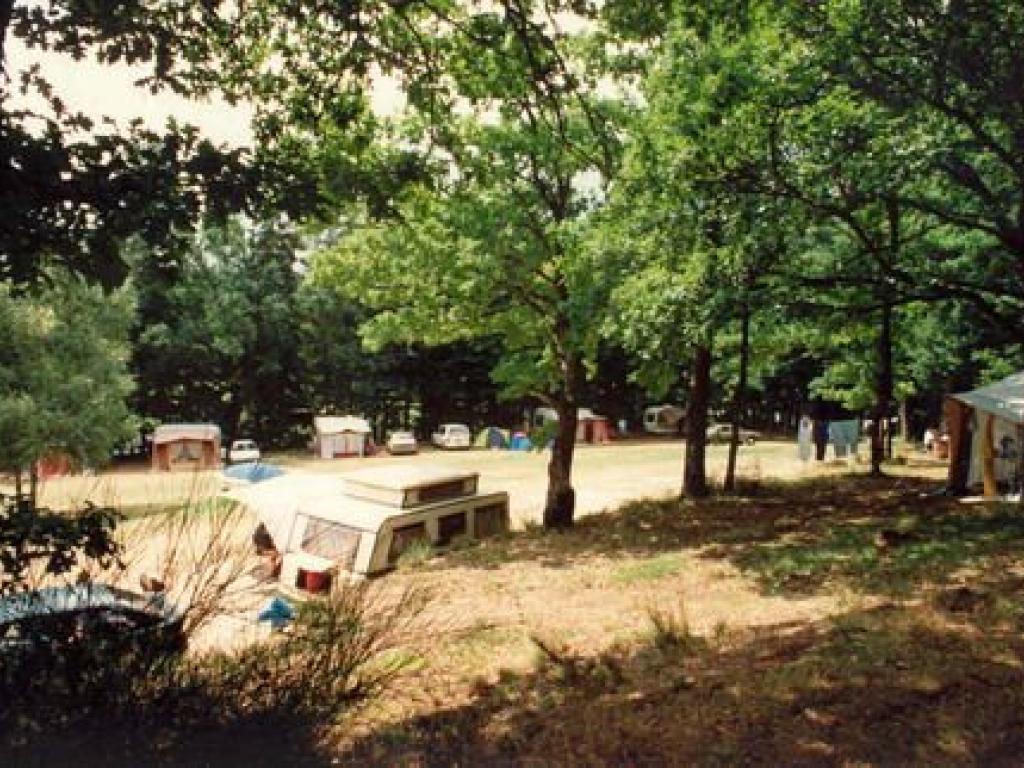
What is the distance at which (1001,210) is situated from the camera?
12.6 metres

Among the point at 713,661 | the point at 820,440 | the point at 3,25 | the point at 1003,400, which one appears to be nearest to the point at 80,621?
the point at 3,25

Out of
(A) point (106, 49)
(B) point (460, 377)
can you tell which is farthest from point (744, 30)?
(B) point (460, 377)

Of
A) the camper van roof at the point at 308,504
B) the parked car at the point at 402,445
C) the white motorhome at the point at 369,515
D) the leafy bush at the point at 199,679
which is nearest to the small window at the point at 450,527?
the white motorhome at the point at 369,515

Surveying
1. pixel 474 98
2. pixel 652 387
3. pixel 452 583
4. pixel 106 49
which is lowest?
pixel 452 583

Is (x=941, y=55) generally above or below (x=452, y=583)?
above

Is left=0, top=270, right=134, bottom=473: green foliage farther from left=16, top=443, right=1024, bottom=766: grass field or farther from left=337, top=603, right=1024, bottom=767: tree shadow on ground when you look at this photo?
left=337, top=603, right=1024, bottom=767: tree shadow on ground

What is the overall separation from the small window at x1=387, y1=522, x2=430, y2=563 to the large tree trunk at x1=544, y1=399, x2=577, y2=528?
370cm

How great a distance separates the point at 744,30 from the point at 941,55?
322cm

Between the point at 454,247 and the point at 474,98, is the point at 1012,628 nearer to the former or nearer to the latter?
the point at 474,98

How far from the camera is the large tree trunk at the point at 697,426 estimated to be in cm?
2088

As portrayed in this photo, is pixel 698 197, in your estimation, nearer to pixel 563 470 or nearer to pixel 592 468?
pixel 563 470

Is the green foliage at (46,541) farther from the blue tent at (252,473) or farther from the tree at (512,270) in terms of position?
the blue tent at (252,473)

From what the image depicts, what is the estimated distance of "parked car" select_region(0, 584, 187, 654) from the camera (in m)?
4.07

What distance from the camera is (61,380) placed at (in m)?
28.0
